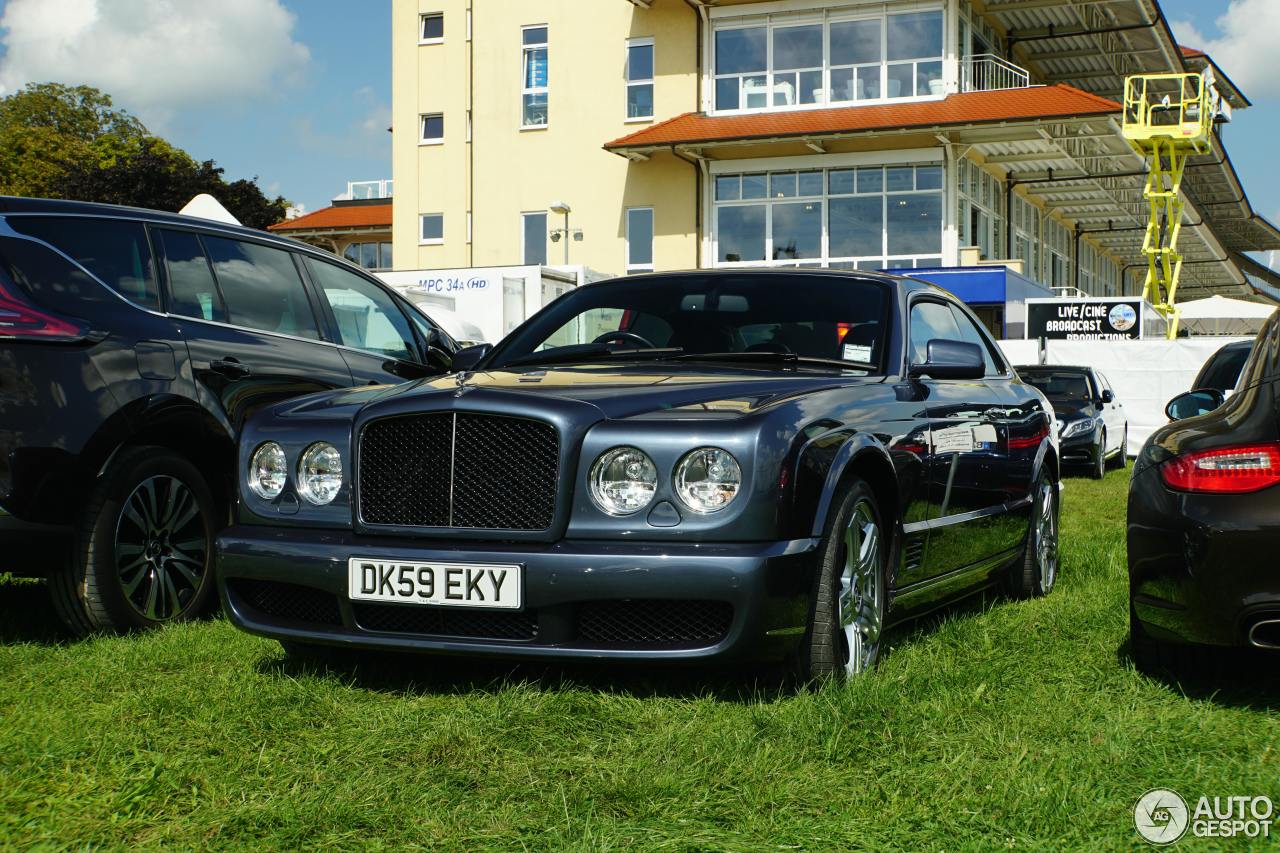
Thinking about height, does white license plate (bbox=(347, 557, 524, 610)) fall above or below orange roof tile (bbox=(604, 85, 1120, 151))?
below

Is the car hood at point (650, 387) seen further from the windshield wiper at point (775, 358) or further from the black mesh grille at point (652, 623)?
the black mesh grille at point (652, 623)

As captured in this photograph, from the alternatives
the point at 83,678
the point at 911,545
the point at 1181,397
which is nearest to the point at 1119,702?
the point at 911,545

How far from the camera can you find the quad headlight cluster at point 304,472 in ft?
14.4

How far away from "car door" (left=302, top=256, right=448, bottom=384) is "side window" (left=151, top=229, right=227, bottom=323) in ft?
2.36

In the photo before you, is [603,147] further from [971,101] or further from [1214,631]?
[1214,631]

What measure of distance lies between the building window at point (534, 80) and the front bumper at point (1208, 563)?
31.6 meters

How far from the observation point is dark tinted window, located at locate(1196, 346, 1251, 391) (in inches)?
450

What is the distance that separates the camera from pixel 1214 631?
159 inches

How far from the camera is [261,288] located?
6.35 m

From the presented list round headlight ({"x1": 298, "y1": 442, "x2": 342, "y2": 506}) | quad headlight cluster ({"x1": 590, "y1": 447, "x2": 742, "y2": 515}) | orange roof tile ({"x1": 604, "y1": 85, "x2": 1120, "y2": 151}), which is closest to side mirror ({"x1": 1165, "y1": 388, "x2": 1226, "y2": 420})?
quad headlight cluster ({"x1": 590, "y1": 447, "x2": 742, "y2": 515})

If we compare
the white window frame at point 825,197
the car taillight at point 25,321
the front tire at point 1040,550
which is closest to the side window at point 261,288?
the car taillight at point 25,321

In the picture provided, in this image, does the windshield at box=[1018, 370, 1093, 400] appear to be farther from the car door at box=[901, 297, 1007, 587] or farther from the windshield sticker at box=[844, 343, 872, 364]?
the windshield sticker at box=[844, 343, 872, 364]

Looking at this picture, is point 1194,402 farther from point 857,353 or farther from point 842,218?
point 842,218

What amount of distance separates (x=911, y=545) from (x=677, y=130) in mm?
27152
